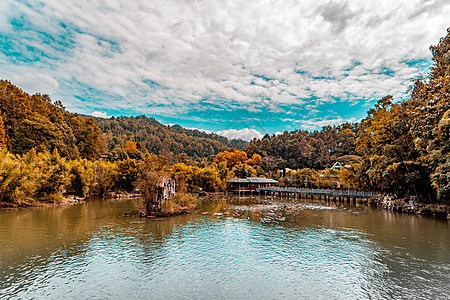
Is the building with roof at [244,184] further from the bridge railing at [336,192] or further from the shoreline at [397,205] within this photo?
the shoreline at [397,205]

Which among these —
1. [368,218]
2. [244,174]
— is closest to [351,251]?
[368,218]

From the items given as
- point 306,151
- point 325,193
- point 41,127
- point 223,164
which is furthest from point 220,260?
point 306,151

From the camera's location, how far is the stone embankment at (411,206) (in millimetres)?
23645

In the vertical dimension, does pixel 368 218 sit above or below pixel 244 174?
below

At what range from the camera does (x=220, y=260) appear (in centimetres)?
1199

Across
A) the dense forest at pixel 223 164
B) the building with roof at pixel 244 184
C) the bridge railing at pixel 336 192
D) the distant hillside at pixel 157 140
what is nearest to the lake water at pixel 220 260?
the dense forest at pixel 223 164

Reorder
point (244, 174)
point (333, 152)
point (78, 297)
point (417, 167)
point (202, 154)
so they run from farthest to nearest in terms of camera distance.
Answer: point (202, 154) < point (333, 152) < point (244, 174) < point (417, 167) < point (78, 297)

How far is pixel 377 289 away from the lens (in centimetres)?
921

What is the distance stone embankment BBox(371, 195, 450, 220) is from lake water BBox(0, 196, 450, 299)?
4.15 metres

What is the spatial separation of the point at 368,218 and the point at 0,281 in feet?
83.5

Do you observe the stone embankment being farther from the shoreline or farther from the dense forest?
the dense forest

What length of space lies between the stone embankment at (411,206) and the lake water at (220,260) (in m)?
4.15

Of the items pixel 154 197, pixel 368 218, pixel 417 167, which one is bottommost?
pixel 368 218

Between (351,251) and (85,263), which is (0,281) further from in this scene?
(351,251)
